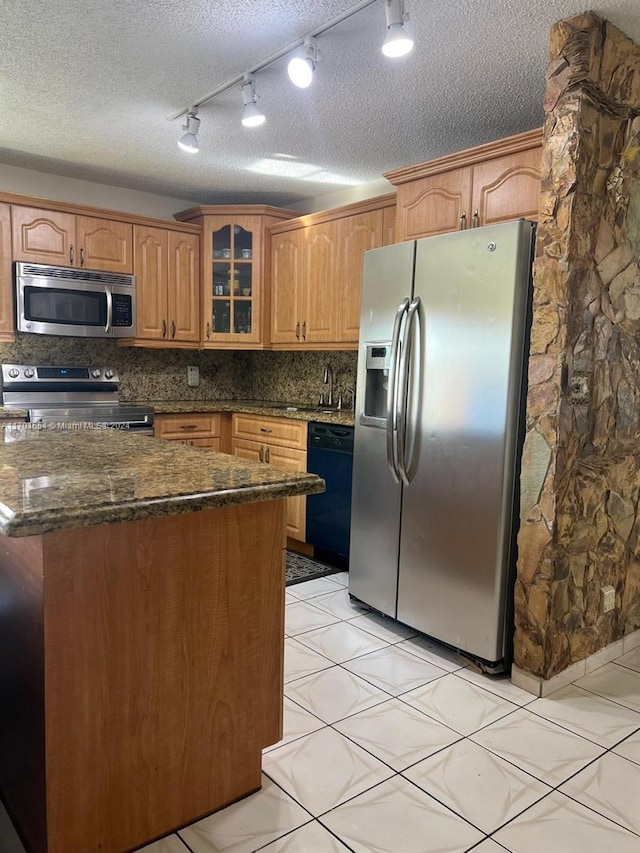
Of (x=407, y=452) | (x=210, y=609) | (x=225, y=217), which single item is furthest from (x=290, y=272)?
(x=210, y=609)

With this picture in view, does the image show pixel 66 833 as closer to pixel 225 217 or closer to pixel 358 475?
pixel 358 475

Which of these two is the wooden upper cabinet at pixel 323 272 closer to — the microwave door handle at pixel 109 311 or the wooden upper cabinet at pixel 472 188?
the wooden upper cabinet at pixel 472 188

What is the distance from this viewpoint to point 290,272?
14.1ft

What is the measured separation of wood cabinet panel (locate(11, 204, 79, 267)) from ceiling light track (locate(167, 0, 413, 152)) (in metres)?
1.34

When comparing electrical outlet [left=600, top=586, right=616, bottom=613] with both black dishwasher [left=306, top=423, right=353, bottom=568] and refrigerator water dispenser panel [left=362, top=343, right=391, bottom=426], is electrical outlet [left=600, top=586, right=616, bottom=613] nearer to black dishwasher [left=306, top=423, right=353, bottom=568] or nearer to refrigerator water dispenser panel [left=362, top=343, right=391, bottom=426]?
refrigerator water dispenser panel [left=362, top=343, right=391, bottom=426]

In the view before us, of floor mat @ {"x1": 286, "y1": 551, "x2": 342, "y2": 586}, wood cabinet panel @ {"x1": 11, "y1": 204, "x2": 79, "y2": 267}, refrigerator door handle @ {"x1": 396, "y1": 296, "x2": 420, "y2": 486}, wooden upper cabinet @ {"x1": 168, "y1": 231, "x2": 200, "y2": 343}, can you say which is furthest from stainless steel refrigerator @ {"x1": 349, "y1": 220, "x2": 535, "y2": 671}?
wood cabinet panel @ {"x1": 11, "y1": 204, "x2": 79, "y2": 267}

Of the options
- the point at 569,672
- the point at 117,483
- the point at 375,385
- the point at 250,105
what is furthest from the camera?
the point at 375,385

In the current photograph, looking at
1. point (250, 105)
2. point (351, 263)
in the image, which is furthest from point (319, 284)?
point (250, 105)

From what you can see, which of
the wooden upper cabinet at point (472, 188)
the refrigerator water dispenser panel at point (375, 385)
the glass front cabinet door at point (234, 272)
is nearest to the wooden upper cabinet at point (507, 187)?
the wooden upper cabinet at point (472, 188)

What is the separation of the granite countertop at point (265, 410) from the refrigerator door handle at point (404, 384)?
797 millimetres

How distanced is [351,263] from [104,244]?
5.56 ft

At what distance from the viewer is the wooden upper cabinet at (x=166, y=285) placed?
4.33 m

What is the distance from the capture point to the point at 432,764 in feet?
6.25

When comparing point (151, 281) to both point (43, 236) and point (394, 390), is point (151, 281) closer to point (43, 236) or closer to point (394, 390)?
point (43, 236)
